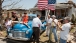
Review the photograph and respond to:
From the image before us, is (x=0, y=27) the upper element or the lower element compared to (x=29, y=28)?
lower

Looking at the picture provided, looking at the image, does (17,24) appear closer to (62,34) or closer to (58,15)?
(62,34)

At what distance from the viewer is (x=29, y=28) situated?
11961mm

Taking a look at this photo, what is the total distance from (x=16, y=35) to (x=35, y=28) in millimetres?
1460

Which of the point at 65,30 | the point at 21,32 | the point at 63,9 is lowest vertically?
the point at 63,9

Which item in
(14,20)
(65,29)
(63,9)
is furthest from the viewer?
(63,9)

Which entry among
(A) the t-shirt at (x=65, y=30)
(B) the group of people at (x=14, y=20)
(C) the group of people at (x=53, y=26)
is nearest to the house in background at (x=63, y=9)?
(B) the group of people at (x=14, y=20)

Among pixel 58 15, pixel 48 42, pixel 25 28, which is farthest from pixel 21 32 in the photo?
pixel 58 15

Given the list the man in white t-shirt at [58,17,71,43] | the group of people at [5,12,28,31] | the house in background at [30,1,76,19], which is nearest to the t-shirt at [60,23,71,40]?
the man in white t-shirt at [58,17,71,43]

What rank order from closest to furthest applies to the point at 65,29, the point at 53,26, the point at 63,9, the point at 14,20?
1. the point at 65,29
2. the point at 53,26
3. the point at 14,20
4. the point at 63,9

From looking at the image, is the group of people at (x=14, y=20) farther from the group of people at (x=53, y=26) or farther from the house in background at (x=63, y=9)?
the house in background at (x=63, y=9)

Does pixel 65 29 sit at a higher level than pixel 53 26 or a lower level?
higher

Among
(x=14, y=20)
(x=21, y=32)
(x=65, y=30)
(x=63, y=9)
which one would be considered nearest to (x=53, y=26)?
(x=21, y=32)

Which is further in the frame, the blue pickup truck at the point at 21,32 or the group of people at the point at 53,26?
the blue pickup truck at the point at 21,32

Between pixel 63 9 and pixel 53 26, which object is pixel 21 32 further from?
pixel 63 9
